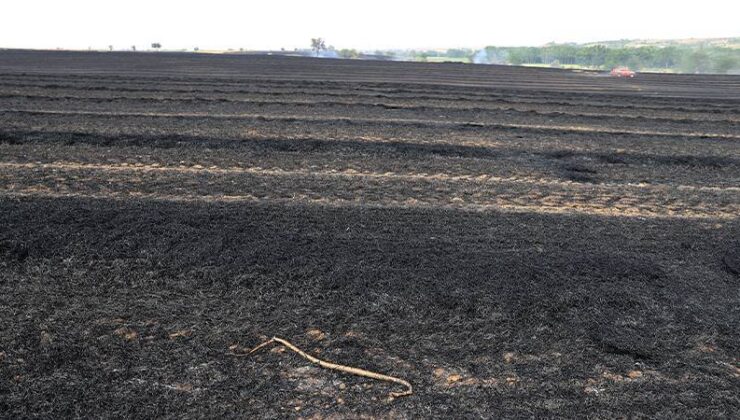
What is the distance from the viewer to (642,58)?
276 feet

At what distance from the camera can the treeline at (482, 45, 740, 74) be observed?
221ft

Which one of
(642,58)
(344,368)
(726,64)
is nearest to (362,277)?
(344,368)

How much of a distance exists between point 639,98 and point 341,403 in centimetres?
1916

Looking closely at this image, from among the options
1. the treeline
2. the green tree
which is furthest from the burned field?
A: the treeline

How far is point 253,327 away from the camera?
364 centimetres

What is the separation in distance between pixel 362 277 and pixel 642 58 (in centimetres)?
9364

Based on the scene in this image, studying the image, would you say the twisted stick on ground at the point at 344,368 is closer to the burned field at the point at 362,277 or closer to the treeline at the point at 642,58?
the burned field at the point at 362,277

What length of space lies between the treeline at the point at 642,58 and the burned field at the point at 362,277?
65.6m

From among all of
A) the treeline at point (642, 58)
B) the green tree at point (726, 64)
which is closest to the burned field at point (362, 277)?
the green tree at point (726, 64)

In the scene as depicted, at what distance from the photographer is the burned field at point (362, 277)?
3086 millimetres

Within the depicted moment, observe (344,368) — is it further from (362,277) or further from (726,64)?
(726,64)

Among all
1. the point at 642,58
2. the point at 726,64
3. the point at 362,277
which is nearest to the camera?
the point at 362,277

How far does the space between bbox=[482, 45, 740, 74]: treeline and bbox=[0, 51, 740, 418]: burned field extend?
65.6 m

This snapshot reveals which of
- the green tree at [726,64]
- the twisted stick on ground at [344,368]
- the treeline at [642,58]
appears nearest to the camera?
the twisted stick on ground at [344,368]
